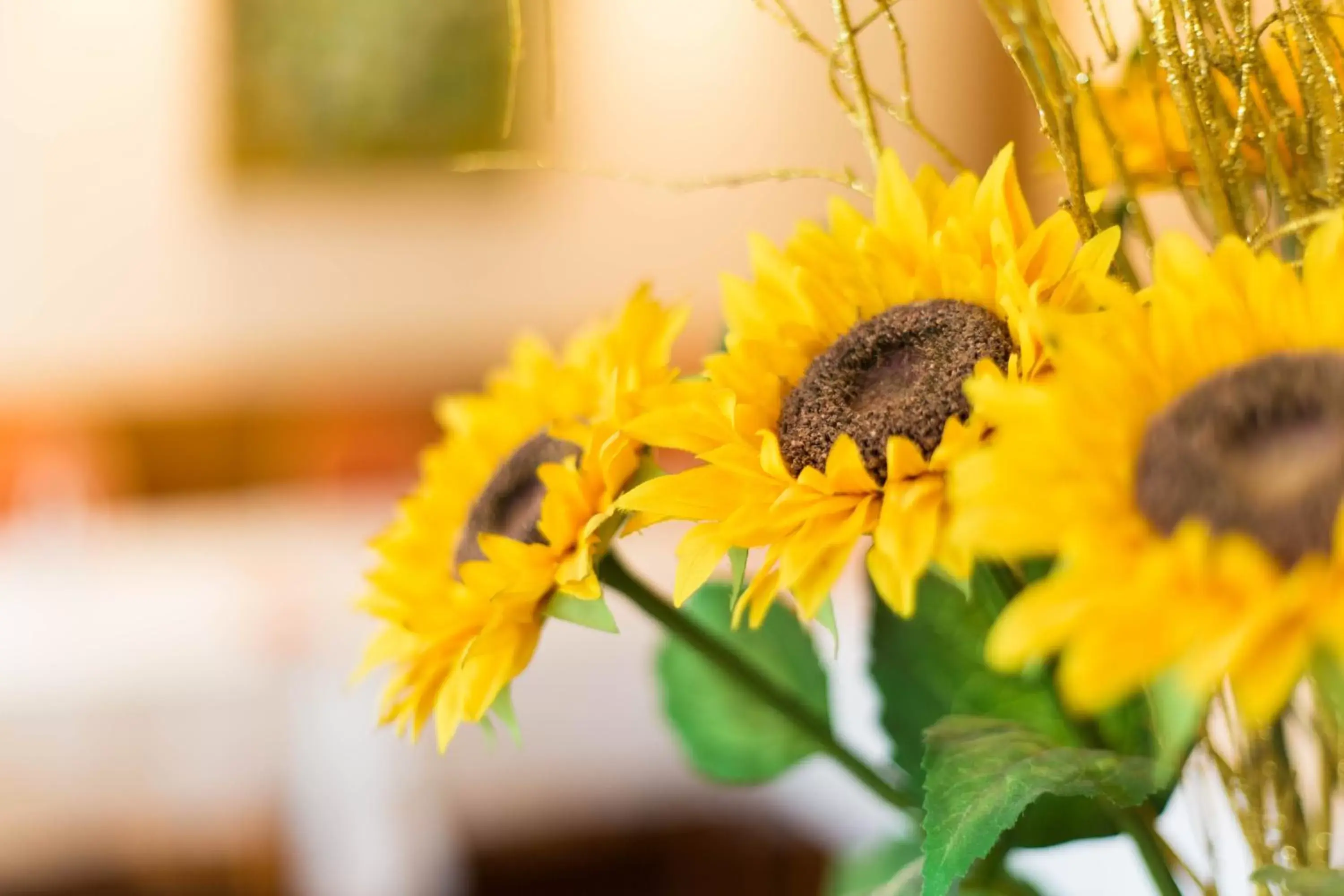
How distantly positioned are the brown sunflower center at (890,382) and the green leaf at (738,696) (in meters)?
0.11

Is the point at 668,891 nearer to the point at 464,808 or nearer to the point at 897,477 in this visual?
the point at 464,808

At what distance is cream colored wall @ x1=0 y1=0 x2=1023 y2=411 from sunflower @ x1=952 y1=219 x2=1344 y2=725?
215 cm

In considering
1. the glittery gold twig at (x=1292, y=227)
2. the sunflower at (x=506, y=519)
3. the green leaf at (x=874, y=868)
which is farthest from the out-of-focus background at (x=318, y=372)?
the glittery gold twig at (x=1292, y=227)

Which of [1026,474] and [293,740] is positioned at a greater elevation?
[1026,474]

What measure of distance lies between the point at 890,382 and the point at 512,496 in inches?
5.3

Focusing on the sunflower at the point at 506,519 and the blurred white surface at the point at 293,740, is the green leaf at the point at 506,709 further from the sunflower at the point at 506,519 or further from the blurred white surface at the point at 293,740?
the blurred white surface at the point at 293,740

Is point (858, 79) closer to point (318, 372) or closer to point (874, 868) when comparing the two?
point (874, 868)

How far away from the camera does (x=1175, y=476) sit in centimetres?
22

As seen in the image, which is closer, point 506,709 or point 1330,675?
point 1330,675

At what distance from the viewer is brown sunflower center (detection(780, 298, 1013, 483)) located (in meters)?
0.29

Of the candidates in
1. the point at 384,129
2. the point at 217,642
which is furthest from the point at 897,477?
the point at 384,129

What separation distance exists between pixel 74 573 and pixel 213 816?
15.8 inches

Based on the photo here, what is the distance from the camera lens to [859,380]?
31 centimetres

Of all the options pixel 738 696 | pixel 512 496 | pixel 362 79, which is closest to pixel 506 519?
pixel 512 496
